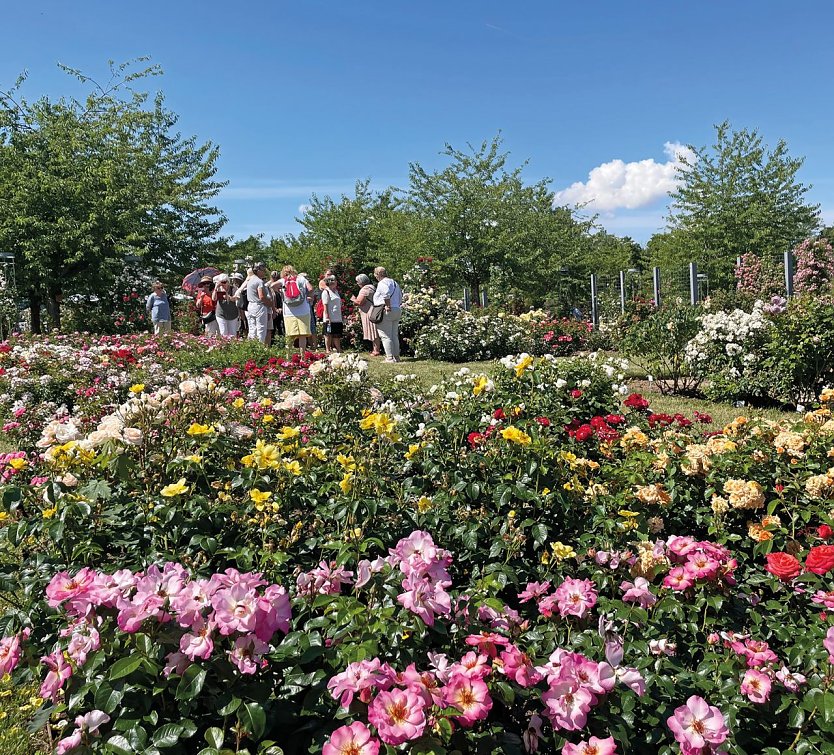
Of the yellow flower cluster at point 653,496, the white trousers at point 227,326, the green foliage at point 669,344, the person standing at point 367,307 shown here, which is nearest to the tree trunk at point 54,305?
the white trousers at point 227,326

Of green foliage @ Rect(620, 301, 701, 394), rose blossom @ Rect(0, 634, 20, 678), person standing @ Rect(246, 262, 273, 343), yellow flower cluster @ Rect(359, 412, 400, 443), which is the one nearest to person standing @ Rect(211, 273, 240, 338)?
person standing @ Rect(246, 262, 273, 343)

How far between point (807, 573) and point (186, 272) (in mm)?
21083

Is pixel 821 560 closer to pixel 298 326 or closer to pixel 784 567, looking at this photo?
pixel 784 567

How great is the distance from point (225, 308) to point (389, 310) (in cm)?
299

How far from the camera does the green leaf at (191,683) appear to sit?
149 cm

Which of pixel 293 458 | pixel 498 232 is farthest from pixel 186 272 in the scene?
pixel 293 458

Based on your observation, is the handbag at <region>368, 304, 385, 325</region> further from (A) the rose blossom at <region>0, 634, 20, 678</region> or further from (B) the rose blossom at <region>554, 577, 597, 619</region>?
(A) the rose blossom at <region>0, 634, 20, 678</region>

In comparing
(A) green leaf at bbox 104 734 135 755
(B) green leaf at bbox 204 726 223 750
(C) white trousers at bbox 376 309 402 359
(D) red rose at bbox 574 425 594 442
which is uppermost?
(C) white trousers at bbox 376 309 402 359

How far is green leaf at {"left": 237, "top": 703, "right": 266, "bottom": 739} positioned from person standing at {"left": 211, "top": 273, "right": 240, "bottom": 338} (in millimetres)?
10909

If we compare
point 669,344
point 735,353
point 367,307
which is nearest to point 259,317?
point 367,307

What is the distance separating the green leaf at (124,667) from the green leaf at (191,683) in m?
0.11

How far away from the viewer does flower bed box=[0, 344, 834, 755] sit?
156 cm

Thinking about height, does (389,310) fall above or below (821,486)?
above

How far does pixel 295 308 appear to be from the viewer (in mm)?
10859
